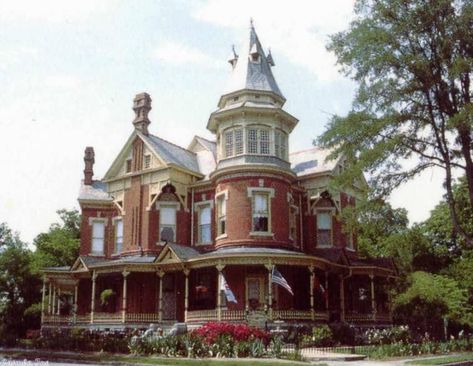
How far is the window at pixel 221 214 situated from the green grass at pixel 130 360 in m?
11.1

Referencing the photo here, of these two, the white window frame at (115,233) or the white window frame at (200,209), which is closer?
the white window frame at (200,209)

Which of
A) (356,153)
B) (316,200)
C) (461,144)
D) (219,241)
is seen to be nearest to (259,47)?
(316,200)

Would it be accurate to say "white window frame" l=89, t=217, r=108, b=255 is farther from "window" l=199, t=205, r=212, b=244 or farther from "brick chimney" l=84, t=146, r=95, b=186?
"window" l=199, t=205, r=212, b=244

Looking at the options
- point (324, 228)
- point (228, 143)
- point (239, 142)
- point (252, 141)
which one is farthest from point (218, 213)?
point (324, 228)

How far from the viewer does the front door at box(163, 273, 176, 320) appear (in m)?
34.3

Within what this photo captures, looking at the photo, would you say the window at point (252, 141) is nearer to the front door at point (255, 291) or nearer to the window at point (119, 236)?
the front door at point (255, 291)

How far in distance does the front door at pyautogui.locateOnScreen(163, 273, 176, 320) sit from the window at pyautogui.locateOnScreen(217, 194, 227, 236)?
154 inches

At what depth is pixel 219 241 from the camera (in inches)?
1325

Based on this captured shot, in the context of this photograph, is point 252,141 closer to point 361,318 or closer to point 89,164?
point 361,318

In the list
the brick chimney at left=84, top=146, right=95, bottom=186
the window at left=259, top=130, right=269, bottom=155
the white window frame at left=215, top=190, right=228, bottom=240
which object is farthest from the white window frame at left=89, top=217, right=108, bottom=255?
the window at left=259, top=130, right=269, bottom=155

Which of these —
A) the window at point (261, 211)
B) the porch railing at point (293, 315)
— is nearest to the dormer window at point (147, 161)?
the window at point (261, 211)

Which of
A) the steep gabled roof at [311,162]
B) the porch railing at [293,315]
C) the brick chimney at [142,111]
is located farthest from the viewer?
the brick chimney at [142,111]

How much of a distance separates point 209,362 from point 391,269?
19104 millimetres

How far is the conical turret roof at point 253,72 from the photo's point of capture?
1389 inches
